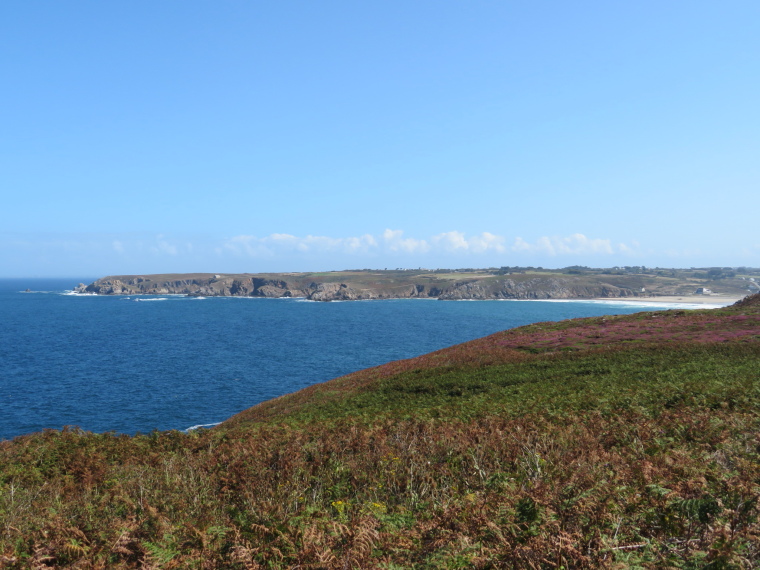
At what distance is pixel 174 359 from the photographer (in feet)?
225

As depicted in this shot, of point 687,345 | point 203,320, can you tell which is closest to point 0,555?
point 687,345

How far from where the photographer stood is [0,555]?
6.05m

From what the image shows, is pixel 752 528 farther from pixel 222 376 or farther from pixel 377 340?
pixel 377 340

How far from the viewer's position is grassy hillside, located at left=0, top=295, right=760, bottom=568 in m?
5.52

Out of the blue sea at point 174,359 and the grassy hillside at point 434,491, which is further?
the blue sea at point 174,359

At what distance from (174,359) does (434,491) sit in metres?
68.6

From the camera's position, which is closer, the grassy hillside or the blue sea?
the grassy hillside

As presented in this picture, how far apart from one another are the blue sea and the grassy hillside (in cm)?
2773

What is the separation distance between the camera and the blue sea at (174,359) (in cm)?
4253

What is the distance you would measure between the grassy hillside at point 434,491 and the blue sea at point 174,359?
27730 mm

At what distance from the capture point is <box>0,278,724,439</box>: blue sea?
42.5 m

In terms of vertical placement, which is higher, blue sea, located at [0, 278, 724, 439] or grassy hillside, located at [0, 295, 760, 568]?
grassy hillside, located at [0, 295, 760, 568]

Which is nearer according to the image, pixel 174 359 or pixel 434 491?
pixel 434 491

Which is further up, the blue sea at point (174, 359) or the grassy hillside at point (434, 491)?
the grassy hillside at point (434, 491)
